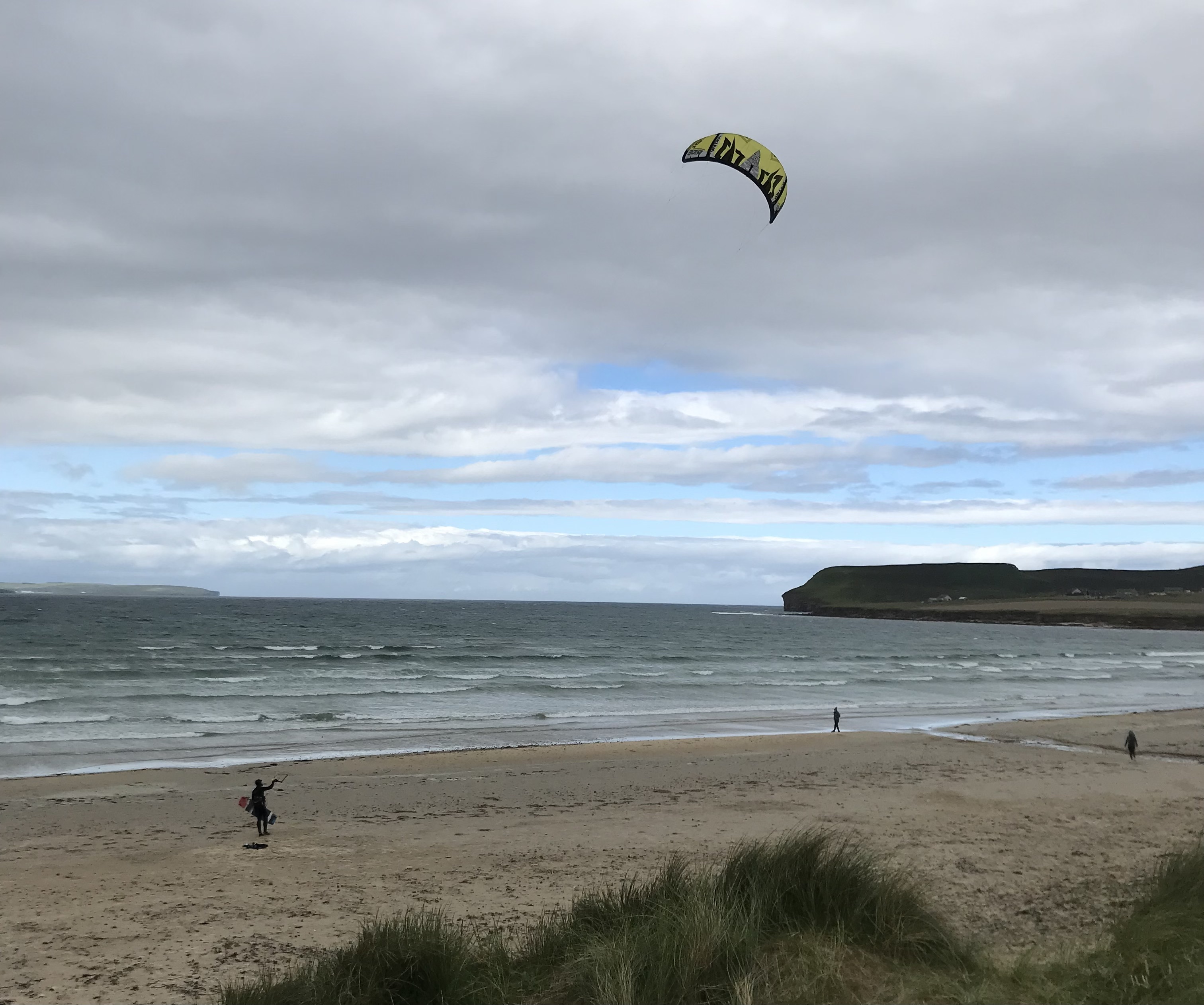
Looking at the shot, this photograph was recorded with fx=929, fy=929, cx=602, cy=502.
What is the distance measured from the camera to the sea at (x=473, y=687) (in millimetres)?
24469

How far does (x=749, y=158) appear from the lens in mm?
14578

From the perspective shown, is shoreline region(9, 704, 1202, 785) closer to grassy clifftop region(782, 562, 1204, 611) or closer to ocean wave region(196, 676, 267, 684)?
ocean wave region(196, 676, 267, 684)

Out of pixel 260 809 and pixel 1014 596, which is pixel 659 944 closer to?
pixel 260 809

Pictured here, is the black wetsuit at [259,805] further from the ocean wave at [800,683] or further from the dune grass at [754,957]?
the ocean wave at [800,683]

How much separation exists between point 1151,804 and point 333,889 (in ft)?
43.8

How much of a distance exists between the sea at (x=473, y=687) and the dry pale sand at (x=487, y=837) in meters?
4.43

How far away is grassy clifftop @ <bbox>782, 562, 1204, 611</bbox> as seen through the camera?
17588 cm

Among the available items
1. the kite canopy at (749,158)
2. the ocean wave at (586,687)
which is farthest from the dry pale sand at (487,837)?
the ocean wave at (586,687)

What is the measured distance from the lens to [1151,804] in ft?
51.2

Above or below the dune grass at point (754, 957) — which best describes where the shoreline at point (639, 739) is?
below

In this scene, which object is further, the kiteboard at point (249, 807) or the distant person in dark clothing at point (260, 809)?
the distant person in dark clothing at point (260, 809)

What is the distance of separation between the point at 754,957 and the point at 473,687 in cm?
3295

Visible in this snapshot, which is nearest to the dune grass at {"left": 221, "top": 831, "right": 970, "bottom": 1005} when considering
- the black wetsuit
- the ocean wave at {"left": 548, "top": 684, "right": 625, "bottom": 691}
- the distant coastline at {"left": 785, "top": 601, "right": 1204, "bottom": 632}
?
the black wetsuit

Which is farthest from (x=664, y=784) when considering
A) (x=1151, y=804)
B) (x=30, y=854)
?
(x=30, y=854)
